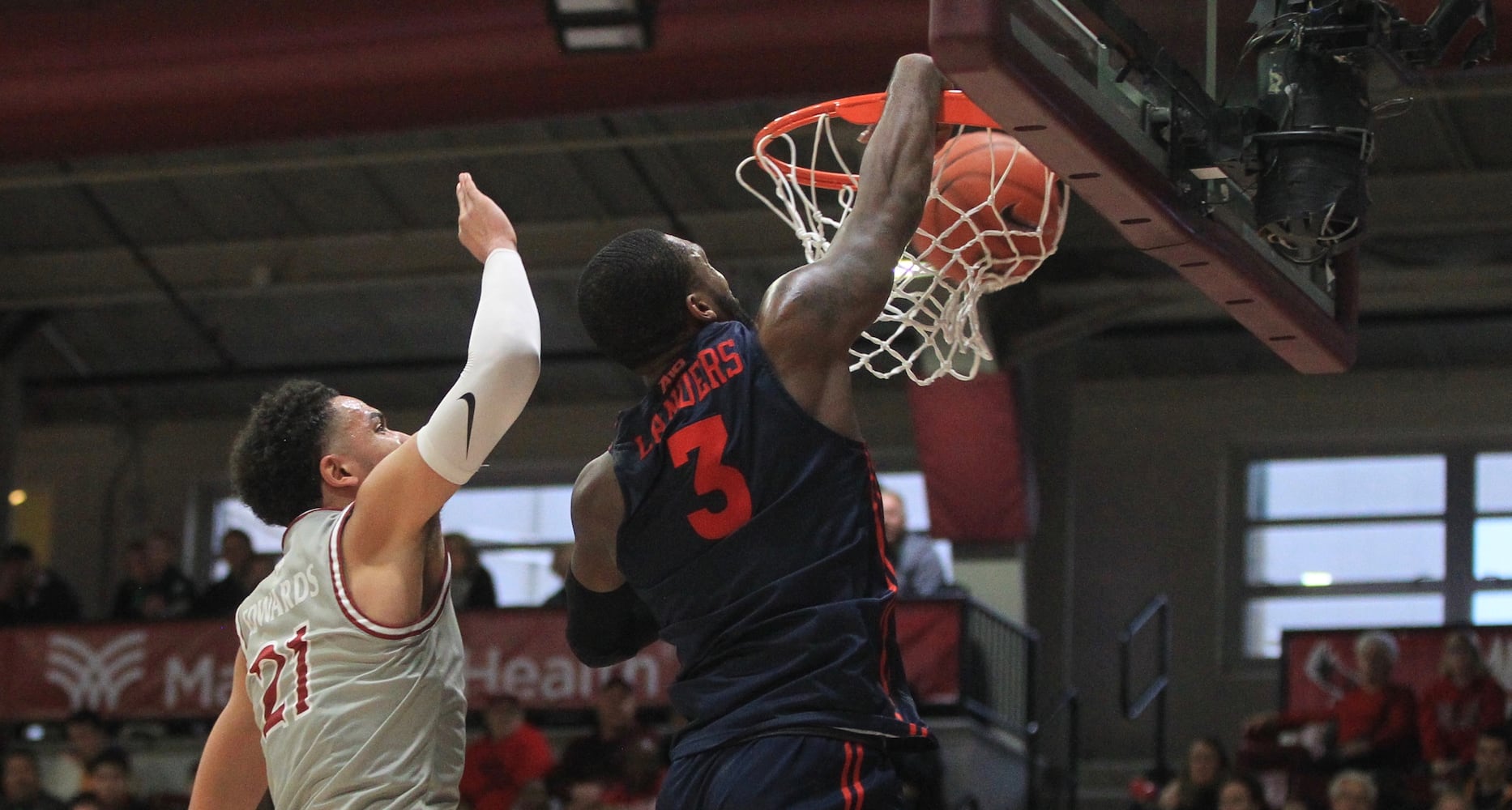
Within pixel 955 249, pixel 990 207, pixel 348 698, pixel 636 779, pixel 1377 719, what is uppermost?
pixel 990 207

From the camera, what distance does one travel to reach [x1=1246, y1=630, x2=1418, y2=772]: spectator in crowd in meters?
9.94

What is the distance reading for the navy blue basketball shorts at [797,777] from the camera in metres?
2.90

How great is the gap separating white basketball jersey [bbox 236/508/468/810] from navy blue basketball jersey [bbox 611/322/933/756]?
482mm

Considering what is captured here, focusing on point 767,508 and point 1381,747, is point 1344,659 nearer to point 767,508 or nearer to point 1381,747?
point 1381,747

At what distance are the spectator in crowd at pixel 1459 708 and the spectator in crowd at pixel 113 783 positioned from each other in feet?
23.3

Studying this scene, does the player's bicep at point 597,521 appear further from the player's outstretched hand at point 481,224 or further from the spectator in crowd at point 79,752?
the spectator in crowd at point 79,752

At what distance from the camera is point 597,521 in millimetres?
3191

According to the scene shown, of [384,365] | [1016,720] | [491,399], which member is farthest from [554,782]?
[491,399]

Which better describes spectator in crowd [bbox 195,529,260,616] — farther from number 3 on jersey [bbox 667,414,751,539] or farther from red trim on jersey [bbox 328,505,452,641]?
number 3 on jersey [bbox 667,414,751,539]

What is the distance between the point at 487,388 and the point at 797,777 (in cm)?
84

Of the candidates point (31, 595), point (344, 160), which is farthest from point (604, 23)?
point (31, 595)

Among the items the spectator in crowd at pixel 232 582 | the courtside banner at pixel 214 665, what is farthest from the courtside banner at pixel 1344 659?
the spectator in crowd at pixel 232 582

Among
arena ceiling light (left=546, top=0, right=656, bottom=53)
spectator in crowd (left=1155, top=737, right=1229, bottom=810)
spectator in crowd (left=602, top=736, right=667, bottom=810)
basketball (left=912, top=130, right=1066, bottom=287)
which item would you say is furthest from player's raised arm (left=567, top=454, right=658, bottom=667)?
spectator in crowd (left=1155, top=737, right=1229, bottom=810)

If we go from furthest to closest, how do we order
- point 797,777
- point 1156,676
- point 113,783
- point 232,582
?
point 1156,676, point 232,582, point 113,783, point 797,777
